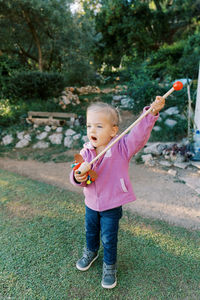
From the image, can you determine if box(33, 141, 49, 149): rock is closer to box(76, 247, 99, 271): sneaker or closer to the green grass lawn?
the green grass lawn

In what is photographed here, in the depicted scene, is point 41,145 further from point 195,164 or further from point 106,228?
point 106,228

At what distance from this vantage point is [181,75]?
31.6 feet

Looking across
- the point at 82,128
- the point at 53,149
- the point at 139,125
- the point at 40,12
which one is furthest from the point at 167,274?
the point at 40,12

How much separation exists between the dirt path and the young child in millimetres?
1287

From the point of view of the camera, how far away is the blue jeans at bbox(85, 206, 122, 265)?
186cm

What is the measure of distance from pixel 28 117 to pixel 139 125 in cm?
615

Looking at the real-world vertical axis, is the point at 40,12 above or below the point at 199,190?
above

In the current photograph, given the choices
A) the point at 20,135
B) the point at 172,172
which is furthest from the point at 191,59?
the point at 20,135

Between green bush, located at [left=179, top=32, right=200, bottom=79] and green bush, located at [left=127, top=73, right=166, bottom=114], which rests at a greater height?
green bush, located at [left=179, top=32, right=200, bottom=79]

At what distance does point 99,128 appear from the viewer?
1.73 meters

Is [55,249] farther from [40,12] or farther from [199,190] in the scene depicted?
[40,12]

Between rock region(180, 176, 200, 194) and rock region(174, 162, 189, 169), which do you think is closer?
rock region(180, 176, 200, 194)

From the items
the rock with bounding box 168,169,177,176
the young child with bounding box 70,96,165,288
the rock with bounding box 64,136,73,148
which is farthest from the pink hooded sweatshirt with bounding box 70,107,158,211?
the rock with bounding box 64,136,73,148

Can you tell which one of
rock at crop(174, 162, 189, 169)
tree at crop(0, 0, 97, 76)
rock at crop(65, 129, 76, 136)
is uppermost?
tree at crop(0, 0, 97, 76)
